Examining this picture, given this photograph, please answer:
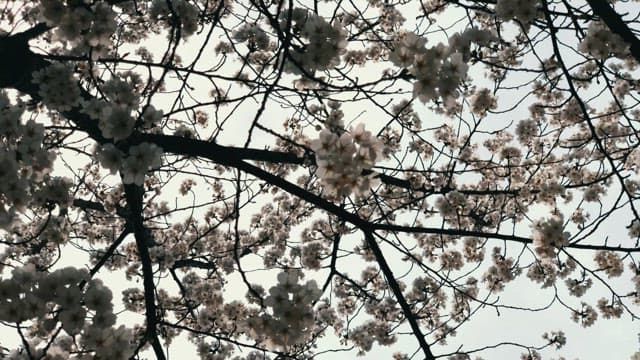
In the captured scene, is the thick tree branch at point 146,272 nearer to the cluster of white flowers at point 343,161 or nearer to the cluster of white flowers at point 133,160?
the cluster of white flowers at point 133,160

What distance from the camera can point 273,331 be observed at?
259 cm

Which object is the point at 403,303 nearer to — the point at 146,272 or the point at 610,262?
the point at 146,272

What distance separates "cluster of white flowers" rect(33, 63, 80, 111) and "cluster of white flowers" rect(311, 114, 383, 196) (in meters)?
1.94

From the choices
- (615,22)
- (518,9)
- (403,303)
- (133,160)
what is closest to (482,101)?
(615,22)

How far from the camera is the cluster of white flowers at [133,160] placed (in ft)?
9.38

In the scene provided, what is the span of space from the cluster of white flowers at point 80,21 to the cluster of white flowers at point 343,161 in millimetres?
1505

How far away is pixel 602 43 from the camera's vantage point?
3.77 m

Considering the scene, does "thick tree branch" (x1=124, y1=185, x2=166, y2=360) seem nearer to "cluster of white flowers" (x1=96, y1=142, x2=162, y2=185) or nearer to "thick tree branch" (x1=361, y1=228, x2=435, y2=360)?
"cluster of white flowers" (x1=96, y1=142, x2=162, y2=185)

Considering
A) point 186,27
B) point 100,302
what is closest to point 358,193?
point 100,302

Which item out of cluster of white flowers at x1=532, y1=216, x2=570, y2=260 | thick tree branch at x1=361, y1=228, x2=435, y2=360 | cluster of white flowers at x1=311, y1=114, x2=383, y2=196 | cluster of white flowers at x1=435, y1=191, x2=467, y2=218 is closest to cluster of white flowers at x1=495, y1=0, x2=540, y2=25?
cluster of white flowers at x1=532, y1=216, x2=570, y2=260

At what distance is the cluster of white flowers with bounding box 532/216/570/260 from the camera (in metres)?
3.62

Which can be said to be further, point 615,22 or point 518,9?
point 615,22

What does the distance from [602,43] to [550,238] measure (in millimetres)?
1587

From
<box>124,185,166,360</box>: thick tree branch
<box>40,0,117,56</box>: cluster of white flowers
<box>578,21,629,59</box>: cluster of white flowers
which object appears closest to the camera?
<box>40,0,117,56</box>: cluster of white flowers
